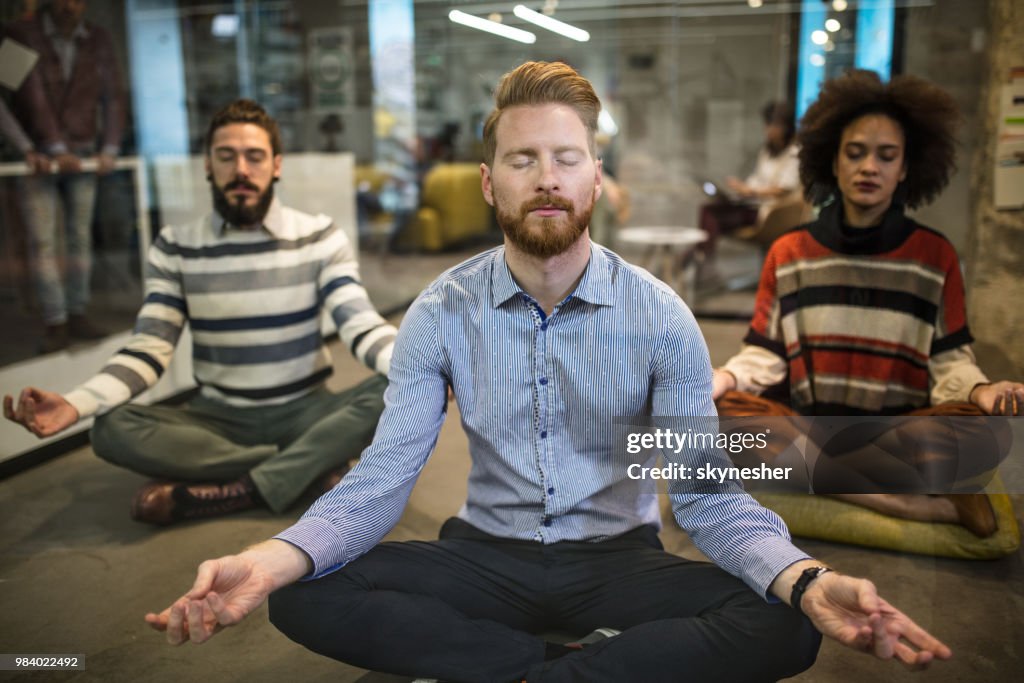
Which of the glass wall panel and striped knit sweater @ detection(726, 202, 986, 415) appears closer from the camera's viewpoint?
striped knit sweater @ detection(726, 202, 986, 415)

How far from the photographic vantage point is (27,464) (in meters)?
2.60

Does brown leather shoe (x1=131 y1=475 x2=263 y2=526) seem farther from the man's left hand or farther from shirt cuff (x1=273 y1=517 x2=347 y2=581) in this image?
the man's left hand

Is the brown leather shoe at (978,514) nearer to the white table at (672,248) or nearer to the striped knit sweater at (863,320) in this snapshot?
the striped knit sweater at (863,320)

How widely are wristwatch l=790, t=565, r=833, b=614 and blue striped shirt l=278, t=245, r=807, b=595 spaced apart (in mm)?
234

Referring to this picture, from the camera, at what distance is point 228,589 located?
4.20 feet

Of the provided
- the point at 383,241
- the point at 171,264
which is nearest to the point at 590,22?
the point at 383,241

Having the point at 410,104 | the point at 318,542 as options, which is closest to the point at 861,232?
the point at 318,542

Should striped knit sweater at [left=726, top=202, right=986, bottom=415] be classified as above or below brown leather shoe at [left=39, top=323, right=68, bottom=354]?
above

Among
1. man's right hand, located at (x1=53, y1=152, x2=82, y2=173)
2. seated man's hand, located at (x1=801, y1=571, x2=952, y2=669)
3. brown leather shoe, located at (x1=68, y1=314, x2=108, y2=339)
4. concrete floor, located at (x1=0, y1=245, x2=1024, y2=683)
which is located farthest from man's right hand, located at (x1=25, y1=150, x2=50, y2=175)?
seated man's hand, located at (x1=801, y1=571, x2=952, y2=669)

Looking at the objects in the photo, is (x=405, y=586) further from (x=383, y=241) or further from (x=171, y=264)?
(x=383, y=241)

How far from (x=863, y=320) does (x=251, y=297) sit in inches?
61.3

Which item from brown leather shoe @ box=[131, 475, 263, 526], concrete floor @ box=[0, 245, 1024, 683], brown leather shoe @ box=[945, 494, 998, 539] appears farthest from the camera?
brown leather shoe @ box=[131, 475, 263, 526]

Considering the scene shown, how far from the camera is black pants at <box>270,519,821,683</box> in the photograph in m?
1.35

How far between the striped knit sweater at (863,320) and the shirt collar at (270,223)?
123 cm
